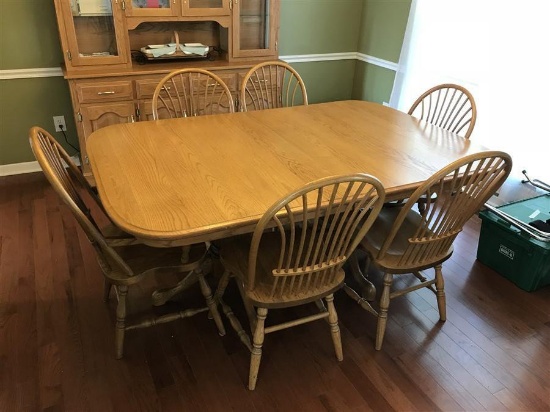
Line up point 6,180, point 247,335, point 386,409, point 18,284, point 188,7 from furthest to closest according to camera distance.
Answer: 1. point 6,180
2. point 188,7
3. point 18,284
4. point 247,335
5. point 386,409

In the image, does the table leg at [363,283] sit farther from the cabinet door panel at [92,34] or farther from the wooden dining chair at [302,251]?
the cabinet door panel at [92,34]

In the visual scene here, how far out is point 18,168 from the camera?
3111 mm

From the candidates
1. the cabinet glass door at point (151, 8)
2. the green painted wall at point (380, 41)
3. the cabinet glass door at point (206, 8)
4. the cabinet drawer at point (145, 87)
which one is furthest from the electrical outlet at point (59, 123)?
the green painted wall at point (380, 41)

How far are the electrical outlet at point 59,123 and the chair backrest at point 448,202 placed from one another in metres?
2.52

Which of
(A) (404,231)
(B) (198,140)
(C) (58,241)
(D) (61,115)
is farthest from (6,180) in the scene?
(A) (404,231)

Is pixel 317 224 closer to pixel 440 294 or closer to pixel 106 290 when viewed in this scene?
pixel 440 294

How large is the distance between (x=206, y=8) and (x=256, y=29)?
433 mm

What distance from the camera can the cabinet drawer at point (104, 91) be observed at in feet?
8.86

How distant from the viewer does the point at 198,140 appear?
1.85m

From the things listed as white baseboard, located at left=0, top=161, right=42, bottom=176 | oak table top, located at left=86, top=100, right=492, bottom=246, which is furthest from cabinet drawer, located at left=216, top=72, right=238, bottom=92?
white baseboard, located at left=0, top=161, right=42, bottom=176

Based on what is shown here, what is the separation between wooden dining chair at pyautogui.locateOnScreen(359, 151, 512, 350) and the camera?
4.83 feet

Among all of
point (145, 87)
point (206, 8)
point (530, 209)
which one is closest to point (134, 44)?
point (145, 87)

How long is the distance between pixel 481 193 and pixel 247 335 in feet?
3.46

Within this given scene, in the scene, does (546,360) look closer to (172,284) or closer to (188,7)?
(172,284)
